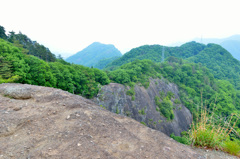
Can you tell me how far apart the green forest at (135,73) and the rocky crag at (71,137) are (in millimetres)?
1690

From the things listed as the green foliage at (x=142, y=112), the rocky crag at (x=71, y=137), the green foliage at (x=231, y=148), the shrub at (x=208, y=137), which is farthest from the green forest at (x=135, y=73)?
the green foliage at (x=142, y=112)

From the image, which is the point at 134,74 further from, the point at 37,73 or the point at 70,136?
the point at 70,136

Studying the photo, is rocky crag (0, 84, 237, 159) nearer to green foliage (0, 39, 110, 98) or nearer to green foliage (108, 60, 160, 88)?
green foliage (0, 39, 110, 98)

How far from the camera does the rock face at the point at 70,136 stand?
10.6 feet

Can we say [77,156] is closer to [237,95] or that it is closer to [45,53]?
[45,53]

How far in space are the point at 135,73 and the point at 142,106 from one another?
1046 centimetres

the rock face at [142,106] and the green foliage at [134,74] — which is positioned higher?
the green foliage at [134,74]

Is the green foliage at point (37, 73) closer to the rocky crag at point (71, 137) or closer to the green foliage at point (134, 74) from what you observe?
the green foliage at point (134, 74)

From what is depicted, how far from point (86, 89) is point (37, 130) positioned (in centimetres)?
2004

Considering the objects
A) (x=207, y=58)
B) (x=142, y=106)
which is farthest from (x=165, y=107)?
(x=207, y=58)

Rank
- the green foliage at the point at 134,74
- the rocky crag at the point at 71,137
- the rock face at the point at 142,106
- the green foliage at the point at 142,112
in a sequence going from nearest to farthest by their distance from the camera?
the rocky crag at the point at 71,137 < the rock face at the point at 142,106 < the green foliage at the point at 142,112 < the green foliage at the point at 134,74

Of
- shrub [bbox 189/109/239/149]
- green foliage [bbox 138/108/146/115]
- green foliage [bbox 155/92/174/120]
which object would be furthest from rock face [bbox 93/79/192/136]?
shrub [bbox 189/109/239/149]

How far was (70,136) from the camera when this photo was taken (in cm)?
372

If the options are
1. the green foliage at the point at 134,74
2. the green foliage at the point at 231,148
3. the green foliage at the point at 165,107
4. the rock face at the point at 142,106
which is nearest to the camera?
the green foliage at the point at 231,148
